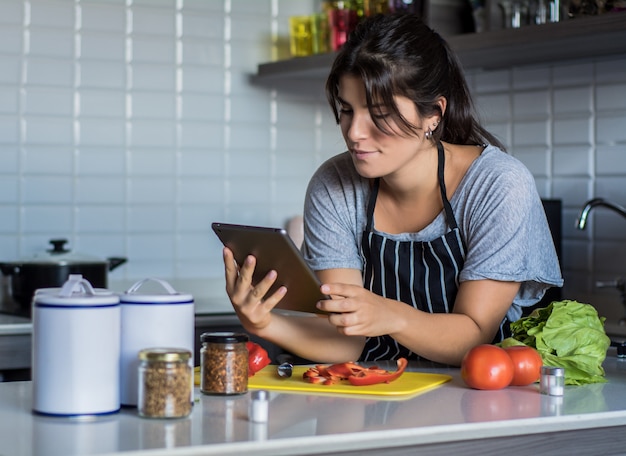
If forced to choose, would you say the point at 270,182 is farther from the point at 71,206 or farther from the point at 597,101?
the point at 597,101

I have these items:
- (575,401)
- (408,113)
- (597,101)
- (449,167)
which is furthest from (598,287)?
(575,401)

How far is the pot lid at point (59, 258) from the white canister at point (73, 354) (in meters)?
1.54

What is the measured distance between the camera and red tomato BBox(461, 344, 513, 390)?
181 cm

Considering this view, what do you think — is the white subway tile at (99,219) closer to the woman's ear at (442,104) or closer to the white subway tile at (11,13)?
the white subway tile at (11,13)

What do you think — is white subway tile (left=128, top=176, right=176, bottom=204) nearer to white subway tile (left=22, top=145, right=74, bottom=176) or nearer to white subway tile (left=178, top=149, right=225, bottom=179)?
white subway tile (left=178, top=149, right=225, bottom=179)

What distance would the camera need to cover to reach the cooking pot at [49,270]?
3.05 meters

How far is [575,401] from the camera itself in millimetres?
1747

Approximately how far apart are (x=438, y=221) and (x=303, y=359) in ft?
1.38

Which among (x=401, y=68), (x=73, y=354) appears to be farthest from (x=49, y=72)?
(x=73, y=354)

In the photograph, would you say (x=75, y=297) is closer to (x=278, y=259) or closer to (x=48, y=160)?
(x=278, y=259)

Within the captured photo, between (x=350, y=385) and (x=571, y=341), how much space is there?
419 mm

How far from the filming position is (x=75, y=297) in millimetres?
1558

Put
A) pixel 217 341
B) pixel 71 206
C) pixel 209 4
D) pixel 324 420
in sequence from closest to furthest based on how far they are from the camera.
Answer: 1. pixel 324 420
2. pixel 217 341
3. pixel 71 206
4. pixel 209 4

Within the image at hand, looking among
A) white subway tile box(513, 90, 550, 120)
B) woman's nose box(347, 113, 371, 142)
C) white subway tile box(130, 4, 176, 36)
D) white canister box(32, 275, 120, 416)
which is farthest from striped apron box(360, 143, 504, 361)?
white subway tile box(130, 4, 176, 36)
